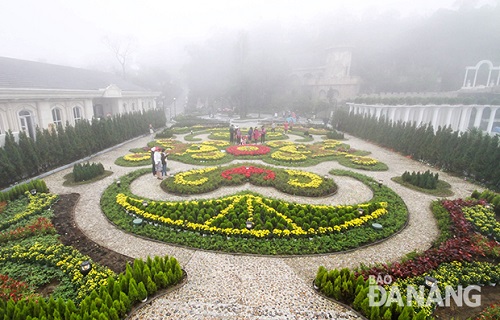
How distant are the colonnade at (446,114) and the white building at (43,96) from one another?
2795cm

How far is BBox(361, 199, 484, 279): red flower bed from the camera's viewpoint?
6.19 m

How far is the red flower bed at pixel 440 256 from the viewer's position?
244 inches

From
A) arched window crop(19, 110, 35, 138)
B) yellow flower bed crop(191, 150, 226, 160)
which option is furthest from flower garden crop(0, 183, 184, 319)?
arched window crop(19, 110, 35, 138)

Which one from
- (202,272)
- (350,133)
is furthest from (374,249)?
(350,133)

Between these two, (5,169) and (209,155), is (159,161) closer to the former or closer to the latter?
(209,155)

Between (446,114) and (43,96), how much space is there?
124 ft

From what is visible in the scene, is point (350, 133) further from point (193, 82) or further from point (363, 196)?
point (193, 82)

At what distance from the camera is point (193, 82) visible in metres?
69.8

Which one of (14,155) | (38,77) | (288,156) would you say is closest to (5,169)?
(14,155)

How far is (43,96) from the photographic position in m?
19.9

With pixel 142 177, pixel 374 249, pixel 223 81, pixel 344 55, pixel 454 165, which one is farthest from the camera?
pixel 223 81

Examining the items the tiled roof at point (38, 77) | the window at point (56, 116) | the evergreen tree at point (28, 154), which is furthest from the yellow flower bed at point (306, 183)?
the window at point (56, 116)

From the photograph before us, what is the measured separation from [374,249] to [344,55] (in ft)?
203

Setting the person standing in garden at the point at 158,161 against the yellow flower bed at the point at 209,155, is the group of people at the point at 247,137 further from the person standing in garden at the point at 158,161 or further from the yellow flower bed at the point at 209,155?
the person standing in garden at the point at 158,161
